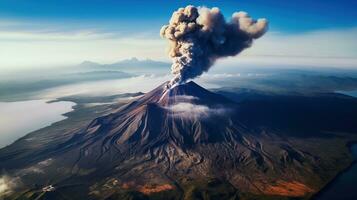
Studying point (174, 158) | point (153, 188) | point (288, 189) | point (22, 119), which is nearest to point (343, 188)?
point (288, 189)

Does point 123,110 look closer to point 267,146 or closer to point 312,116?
point 267,146

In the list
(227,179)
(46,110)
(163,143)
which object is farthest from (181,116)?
(46,110)

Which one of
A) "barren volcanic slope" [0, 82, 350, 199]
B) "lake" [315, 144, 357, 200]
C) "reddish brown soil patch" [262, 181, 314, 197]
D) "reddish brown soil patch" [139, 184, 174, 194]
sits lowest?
"lake" [315, 144, 357, 200]

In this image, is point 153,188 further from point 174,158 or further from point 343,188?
point 343,188

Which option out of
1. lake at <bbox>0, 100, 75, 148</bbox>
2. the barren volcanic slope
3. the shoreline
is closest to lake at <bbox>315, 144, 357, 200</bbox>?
the shoreline

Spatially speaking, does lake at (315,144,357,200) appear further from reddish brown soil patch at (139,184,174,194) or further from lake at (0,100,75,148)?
lake at (0,100,75,148)

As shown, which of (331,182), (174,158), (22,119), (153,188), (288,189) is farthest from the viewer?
(22,119)

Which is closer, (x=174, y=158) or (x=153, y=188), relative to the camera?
(x=153, y=188)
